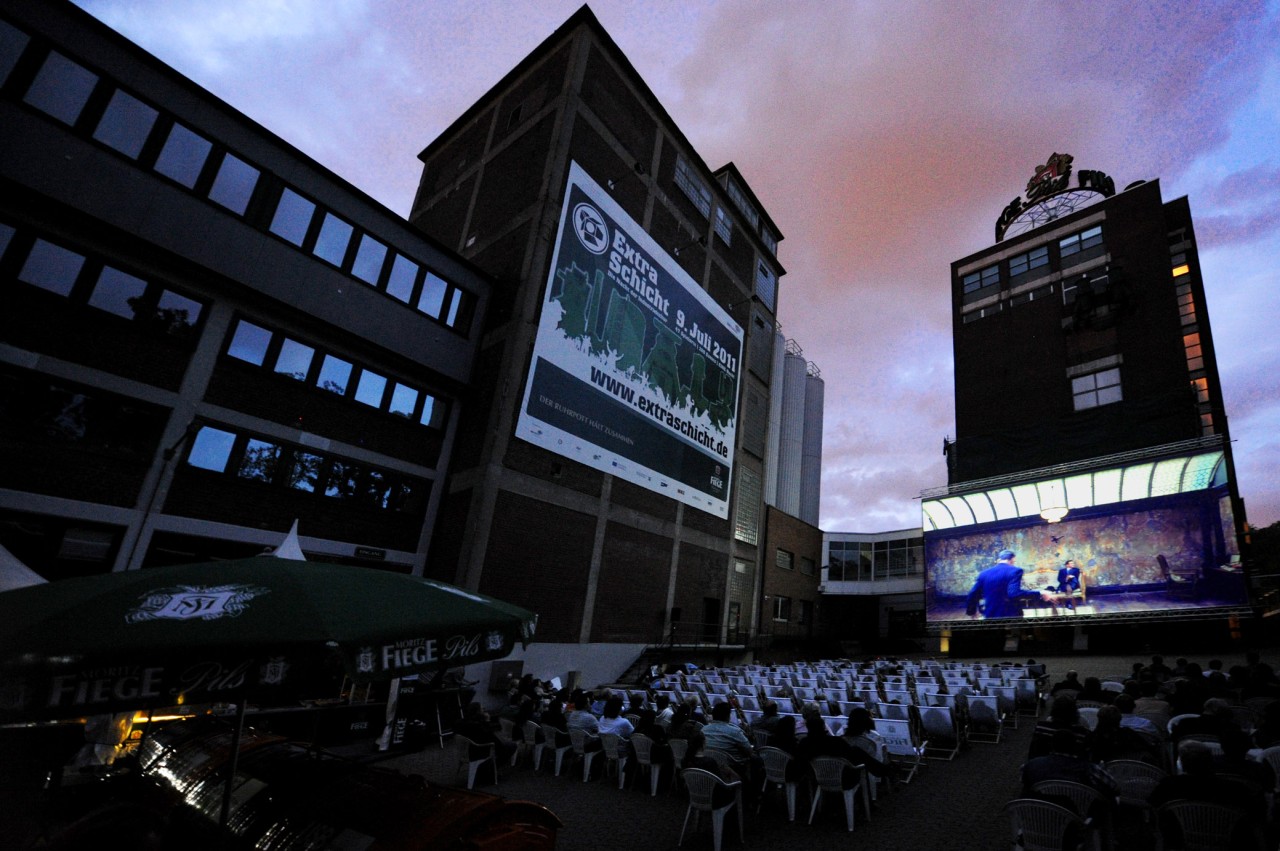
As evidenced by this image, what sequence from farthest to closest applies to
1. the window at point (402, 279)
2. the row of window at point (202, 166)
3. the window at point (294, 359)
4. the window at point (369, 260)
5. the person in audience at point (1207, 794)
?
the window at point (402, 279) < the window at point (369, 260) < the window at point (294, 359) < the row of window at point (202, 166) < the person in audience at point (1207, 794)

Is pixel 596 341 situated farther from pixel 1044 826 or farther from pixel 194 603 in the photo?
pixel 194 603

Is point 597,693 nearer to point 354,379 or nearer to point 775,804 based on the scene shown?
point 775,804

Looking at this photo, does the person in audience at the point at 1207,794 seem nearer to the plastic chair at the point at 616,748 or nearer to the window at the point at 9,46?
the plastic chair at the point at 616,748

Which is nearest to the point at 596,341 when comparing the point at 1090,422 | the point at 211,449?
the point at 211,449

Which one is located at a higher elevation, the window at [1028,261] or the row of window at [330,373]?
the window at [1028,261]

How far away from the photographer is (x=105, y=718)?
7145 millimetres

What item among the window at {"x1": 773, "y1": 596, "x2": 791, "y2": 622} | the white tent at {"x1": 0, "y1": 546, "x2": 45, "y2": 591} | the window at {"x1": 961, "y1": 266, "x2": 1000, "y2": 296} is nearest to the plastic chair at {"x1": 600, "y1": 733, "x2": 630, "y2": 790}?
the white tent at {"x1": 0, "y1": 546, "x2": 45, "y2": 591}

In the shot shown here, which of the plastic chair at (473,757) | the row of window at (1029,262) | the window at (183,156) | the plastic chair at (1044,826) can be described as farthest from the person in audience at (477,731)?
the row of window at (1029,262)

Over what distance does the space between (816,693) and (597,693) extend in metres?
5.12

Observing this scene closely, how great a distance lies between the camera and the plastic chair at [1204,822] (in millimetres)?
4367

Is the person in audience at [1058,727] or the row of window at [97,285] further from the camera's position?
the row of window at [97,285]

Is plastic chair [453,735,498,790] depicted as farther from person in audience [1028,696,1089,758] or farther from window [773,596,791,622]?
window [773,596,791,622]

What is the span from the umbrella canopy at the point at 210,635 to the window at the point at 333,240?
16224 millimetres

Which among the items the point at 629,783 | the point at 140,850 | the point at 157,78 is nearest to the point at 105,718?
the point at 140,850
